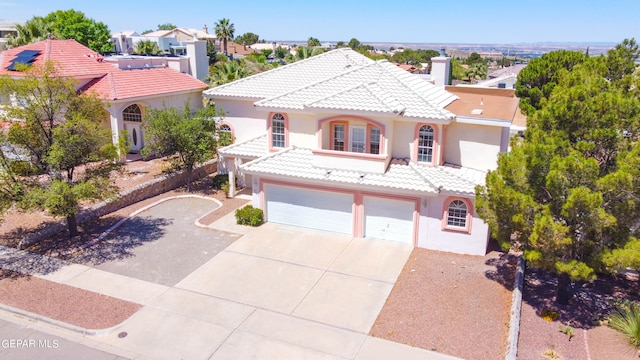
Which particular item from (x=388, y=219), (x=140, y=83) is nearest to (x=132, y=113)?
(x=140, y=83)

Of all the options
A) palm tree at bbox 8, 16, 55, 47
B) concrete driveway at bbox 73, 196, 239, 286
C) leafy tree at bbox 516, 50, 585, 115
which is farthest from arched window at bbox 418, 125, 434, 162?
palm tree at bbox 8, 16, 55, 47

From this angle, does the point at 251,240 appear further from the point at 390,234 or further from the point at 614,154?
the point at 614,154

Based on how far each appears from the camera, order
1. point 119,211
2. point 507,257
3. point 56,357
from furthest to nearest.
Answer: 1. point 119,211
2. point 507,257
3. point 56,357

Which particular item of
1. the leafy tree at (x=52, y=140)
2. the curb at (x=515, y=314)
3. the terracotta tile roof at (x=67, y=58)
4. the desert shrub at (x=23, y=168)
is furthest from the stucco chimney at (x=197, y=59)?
the curb at (x=515, y=314)

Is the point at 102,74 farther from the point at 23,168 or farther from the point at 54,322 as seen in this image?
the point at 54,322

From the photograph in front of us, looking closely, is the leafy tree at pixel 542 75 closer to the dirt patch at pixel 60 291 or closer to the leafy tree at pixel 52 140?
the dirt patch at pixel 60 291

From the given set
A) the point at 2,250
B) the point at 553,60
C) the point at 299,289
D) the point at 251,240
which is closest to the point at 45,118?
the point at 2,250

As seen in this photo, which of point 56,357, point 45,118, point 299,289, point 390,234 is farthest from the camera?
point 390,234
